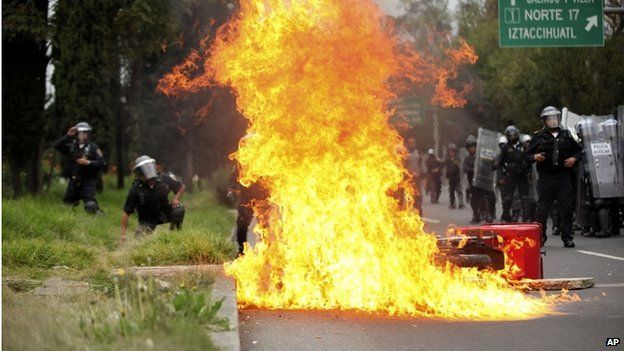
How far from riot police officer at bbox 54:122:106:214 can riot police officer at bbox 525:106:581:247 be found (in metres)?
8.05

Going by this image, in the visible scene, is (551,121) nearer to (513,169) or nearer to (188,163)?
(513,169)

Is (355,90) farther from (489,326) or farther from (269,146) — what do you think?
(489,326)

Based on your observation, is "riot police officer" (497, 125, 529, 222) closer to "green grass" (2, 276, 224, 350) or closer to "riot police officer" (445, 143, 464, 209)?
"riot police officer" (445, 143, 464, 209)

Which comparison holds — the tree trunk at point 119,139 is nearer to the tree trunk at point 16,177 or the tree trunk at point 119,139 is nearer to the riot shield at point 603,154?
the tree trunk at point 16,177

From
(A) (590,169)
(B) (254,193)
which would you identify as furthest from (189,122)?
(B) (254,193)

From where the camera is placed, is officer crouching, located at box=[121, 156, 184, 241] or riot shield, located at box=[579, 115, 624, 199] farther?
riot shield, located at box=[579, 115, 624, 199]

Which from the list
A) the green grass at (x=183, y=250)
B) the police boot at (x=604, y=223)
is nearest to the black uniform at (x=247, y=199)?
the green grass at (x=183, y=250)

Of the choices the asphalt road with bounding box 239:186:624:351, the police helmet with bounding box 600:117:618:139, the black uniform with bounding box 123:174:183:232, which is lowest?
the asphalt road with bounding box 239:186:624:351

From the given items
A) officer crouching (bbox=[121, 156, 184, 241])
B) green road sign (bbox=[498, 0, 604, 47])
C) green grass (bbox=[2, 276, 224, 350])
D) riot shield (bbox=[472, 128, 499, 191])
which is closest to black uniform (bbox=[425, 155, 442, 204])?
riot shield (bbox=[472, 128, 499, 191])

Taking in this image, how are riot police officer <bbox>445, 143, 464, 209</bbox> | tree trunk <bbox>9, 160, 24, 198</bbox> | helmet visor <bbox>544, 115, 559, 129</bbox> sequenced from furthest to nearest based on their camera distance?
riot police officer <bbox>445, 143, 464, 209</bbox>
tree trunk <bbox>9, 160, 24, 198</bbox>
helmet visor <bbox>544, 115, 559, 129</bbox>

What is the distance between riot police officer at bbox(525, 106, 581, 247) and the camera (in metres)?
15.0

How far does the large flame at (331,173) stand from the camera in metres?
8.83

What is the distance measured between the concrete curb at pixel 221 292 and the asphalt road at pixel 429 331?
23 centimetres

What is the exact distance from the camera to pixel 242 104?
1009 centimetres
